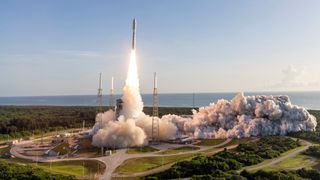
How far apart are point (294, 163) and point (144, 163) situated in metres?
21.5

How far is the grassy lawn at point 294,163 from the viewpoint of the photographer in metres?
52.4

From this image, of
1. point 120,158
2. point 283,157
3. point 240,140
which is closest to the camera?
point 120,158

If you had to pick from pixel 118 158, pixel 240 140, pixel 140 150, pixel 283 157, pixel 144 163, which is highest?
pixel 240 140

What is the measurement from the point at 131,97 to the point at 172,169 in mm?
29712

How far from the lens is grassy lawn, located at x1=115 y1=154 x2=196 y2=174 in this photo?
5338 centimetres

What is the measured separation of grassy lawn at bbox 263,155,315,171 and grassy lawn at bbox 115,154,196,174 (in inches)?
548

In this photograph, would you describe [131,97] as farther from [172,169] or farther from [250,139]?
[172,169]

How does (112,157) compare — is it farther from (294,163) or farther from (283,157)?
(294,163)

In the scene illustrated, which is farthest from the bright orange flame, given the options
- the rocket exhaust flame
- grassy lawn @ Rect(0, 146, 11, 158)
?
grassy lawn @ Rect(0, 146, 11, 158)

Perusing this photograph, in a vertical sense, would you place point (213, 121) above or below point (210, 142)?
above

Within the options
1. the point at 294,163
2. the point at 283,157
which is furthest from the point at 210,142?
the point at 294,163

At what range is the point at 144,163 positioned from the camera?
5738cm

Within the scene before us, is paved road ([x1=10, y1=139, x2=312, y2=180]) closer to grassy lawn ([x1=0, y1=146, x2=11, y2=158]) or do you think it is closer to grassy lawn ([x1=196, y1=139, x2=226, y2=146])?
grassy lawn ([x1=0, y1=146, x2=11, y2=158])

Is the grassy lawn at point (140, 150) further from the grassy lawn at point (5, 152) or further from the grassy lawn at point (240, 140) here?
the grassy lawn at point (5, 152)
